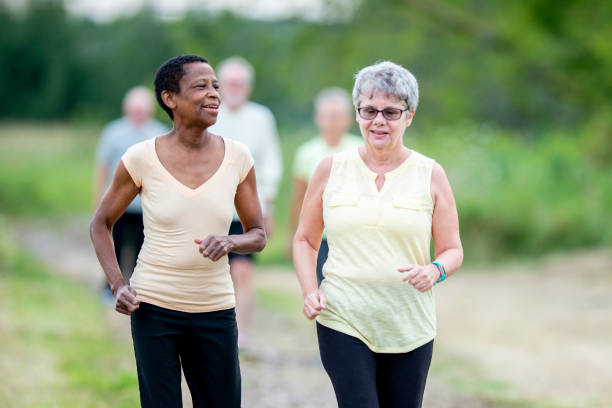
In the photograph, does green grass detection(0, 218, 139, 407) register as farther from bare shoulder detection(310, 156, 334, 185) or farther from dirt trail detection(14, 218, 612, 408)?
bare shoulder detection(310, 156, 334, 185)

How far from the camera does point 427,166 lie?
149 inches

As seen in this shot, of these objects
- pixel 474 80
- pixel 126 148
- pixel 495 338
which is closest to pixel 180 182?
pixel 126 148

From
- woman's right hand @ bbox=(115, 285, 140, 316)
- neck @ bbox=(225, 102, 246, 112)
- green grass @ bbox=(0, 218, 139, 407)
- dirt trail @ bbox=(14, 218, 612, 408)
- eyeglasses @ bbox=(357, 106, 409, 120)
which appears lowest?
dirt trail @ bbox=(14, 218, 612, 408)

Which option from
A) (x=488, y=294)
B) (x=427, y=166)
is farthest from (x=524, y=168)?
(x=427, y=166)

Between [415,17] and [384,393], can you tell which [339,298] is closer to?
[384,393]

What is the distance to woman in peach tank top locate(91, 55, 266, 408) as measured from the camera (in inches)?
143

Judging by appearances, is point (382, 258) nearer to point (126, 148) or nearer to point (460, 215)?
point (126, 148)

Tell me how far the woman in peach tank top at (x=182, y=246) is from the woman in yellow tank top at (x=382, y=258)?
1.25 ft

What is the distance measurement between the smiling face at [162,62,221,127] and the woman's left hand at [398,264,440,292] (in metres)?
0.99

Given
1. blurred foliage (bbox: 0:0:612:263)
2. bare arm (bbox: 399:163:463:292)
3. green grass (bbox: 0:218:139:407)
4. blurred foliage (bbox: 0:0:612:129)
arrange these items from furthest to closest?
blurred foliage (bbox: 0:0:612:263), blurred foliage (bbox: 0:0:612:129), green grass (bbox: 0:218:139:407), bare arm (bbox: 399:163:463:292)

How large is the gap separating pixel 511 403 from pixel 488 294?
20.4 feet

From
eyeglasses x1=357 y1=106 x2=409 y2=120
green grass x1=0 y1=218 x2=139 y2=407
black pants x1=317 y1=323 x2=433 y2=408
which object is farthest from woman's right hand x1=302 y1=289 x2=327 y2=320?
green grass x1=0 y1=218 x2=139 y2=407

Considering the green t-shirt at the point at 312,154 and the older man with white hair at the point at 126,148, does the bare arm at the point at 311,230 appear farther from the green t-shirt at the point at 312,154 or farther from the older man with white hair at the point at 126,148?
the older man with white hair at the point at 126,148

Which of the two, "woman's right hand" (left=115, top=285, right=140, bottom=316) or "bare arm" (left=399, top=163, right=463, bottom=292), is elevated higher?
"bare arm" (left=399, top=163, right=463, bottom=292)
